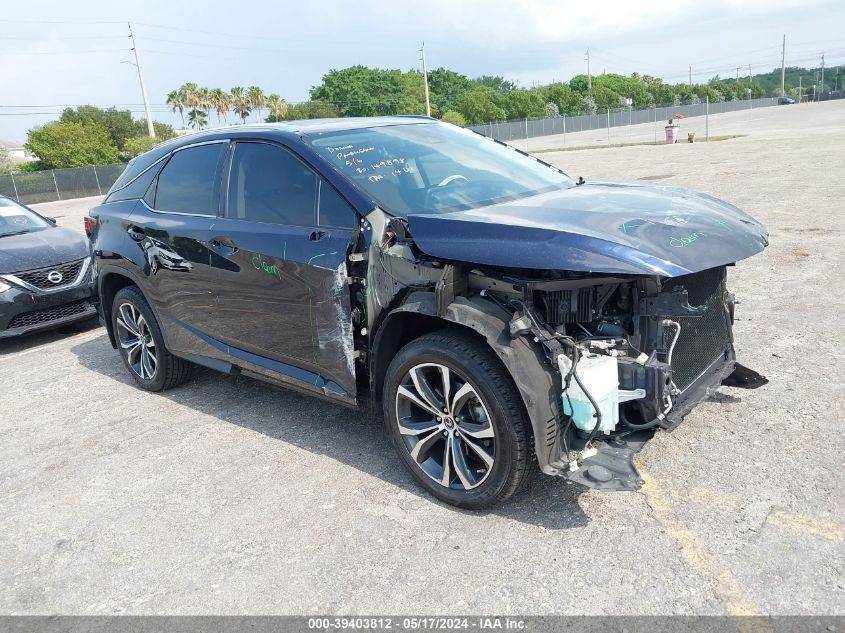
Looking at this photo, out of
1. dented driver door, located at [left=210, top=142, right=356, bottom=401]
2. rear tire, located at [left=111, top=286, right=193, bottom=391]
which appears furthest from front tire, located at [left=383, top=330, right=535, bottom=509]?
rear tire, located at [left=111, top=286, right=193, bottom=391]

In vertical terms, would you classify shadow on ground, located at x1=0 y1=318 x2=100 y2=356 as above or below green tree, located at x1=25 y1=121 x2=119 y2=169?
below

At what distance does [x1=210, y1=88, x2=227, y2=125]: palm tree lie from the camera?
83.5 m

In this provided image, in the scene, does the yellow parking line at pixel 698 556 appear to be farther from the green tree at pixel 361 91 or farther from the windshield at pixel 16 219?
the green tree at pixel 361 91

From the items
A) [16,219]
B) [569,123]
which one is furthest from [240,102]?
[16,219]

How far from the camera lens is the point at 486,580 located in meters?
2.80

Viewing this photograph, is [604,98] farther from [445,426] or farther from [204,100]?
[445,426]

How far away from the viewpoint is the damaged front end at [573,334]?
2.91 metres

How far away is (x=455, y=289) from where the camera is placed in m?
3.11

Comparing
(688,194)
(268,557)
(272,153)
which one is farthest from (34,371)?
(688,194)

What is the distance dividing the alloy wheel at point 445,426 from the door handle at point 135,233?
2.62m

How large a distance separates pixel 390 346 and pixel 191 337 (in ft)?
6.15

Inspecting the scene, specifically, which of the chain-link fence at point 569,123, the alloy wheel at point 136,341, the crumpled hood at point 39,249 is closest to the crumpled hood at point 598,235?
the alloy wheel at point 136,341

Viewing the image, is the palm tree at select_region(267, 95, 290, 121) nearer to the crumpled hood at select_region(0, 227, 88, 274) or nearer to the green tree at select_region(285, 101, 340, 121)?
the green tree at select_region(285, 101, 340, 121)

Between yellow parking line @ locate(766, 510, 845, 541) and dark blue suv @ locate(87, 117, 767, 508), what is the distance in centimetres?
61
